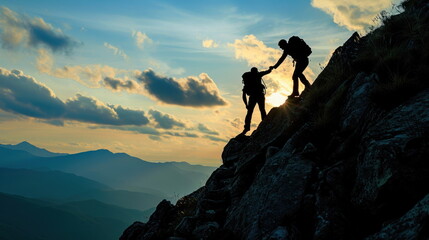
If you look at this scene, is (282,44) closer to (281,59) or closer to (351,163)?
(281,59)

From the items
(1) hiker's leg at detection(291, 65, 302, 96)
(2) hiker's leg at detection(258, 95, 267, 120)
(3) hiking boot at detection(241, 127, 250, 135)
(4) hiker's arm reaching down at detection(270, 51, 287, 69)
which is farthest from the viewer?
(3) hiking boot at detection(241, 127, 250, 135)

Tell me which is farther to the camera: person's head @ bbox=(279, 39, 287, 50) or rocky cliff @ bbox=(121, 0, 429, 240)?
person's head @ bbox=(279, 39, 287, 50)

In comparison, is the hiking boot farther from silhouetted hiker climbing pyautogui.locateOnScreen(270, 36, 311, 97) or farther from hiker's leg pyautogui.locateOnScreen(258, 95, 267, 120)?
silhouetted hiker climbing pyautogui.locateOnScreen(270, 36, 311, 97)

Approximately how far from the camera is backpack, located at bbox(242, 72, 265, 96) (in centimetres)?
1607

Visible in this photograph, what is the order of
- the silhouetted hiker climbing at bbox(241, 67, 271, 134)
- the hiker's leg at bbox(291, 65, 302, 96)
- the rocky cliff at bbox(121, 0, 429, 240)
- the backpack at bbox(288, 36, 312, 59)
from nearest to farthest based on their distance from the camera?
the rocky cliff at bbox(121, 0, 429, 240) < the backpack at bbox(288, 36, 312, 59) < the hiker's leg at bbox(291, 65, 302, 96) < the silhouetted hiker climbing at bbox(241, 67, 271, 134)

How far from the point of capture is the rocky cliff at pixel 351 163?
5.07 m

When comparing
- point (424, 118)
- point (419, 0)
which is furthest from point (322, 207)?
point (419, 0)

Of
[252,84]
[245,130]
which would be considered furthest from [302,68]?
[245,130]

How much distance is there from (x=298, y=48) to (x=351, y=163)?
27.2ft

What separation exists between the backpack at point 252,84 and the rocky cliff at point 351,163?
4062 mm

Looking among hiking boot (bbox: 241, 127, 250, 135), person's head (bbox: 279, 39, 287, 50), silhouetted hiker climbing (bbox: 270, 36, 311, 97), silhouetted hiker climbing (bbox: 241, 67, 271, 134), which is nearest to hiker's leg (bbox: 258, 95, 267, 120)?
silhouetted hiker climbing (bbox: 241, 67, 271, 134)

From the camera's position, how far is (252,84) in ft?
52.9

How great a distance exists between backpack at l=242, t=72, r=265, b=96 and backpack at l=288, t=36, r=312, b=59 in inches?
113

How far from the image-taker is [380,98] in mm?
6922
